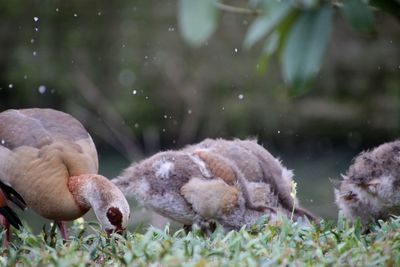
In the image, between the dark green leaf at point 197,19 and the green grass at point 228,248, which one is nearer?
the dark green leaf at point 197,19

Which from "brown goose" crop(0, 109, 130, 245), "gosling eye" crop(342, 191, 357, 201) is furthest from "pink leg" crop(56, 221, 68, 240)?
"gosling eye" crop(342, 191, 357, 201)

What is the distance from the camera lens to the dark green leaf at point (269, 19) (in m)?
2.12

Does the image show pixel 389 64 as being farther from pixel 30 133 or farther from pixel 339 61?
pixel 30 133

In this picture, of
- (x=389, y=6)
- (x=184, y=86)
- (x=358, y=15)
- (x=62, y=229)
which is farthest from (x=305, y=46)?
(x=184, y=86)

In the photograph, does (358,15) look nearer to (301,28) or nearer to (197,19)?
(301,28)

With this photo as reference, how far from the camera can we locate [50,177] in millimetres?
4570

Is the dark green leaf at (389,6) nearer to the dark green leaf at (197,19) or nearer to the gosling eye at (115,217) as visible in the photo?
the dark green leaf at (197,19)

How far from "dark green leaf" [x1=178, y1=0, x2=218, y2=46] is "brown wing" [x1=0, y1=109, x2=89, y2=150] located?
9.07 ft

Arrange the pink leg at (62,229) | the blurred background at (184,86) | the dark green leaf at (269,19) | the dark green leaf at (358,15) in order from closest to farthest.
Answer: the dark green leaf at (269,19), the dark green leaf at (358,15), the pink leg at (62,229), the blurred background at (184,86)

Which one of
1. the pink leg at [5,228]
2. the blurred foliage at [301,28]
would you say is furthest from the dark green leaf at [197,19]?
the pink leg at [5,228]

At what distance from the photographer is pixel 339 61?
1092 cm

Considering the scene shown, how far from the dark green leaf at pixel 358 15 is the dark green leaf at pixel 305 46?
72mm

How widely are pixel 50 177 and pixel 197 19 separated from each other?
2.73 metres

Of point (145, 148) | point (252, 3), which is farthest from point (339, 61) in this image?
point (252, 3)
